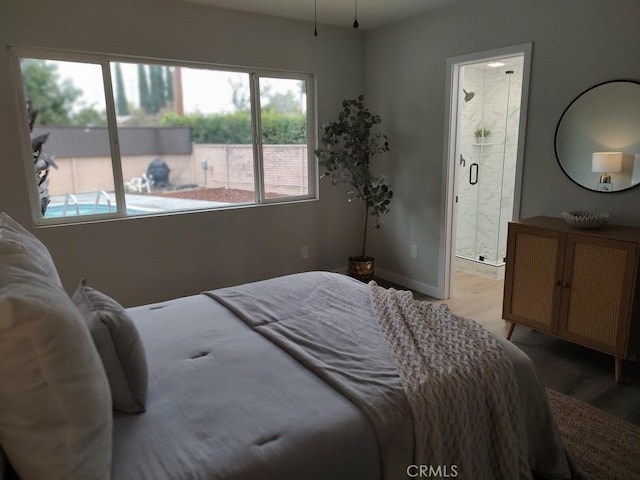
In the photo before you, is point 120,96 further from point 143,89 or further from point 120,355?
point 120,355

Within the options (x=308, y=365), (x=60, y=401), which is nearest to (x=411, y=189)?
(x=308, y=365)

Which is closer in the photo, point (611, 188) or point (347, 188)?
point (611, 188)

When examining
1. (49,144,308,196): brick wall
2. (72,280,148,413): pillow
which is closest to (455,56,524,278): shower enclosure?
(49,144,308,196): brick wall

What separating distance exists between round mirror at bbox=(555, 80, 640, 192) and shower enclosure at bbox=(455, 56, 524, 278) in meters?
1.70

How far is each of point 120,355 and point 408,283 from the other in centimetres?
342

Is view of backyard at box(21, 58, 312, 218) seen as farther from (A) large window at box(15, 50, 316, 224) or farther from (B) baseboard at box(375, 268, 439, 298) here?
(B) baseboard at box(375, 268, 439, 298)

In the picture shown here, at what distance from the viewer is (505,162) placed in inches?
190

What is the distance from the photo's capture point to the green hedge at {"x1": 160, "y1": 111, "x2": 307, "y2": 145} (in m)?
3.77

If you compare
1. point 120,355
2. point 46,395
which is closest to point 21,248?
point 120,355

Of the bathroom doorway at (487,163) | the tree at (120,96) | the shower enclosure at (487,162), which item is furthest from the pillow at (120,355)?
the shower enclosure at (487,162)

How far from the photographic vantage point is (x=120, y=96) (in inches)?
133

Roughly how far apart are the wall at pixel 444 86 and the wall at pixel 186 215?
476 mm

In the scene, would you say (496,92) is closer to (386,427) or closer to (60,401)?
(386,427)

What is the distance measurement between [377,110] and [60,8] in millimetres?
2748
